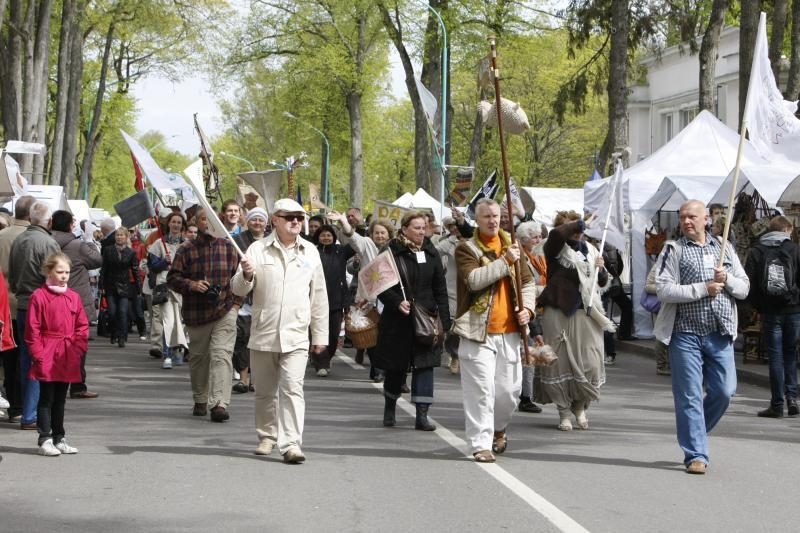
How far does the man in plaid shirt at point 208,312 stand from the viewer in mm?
11227

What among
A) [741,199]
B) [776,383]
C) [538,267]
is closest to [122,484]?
[538,267]

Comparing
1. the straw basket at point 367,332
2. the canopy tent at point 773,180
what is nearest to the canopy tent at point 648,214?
the canopy tent at point 773,180

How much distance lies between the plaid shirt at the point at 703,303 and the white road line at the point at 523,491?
1.53 m

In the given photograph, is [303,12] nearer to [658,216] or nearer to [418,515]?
[658,216]

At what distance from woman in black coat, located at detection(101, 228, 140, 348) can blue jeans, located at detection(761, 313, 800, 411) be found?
10.4 m

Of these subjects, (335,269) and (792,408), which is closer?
(792,408)

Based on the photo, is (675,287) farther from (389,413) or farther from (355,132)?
(355,132)

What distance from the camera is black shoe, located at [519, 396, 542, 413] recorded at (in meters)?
12.3

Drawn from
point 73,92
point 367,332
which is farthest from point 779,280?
point 73,92

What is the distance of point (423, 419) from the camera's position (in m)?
10.8

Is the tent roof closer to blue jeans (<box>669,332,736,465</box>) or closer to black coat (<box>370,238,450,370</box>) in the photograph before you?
black coat (<box>370,238,450,370</box>)

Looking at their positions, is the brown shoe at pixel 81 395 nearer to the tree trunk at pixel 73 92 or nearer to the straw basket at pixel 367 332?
the straw basket at pixel 367 332

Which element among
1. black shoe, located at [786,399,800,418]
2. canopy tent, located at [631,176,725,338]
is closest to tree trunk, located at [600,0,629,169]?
canopy tent, located at [631,176,725,338]

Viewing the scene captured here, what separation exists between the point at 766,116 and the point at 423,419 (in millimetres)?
4016
